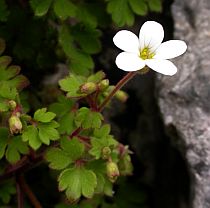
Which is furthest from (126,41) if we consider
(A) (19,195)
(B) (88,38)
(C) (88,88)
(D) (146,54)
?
(A) (19,195)

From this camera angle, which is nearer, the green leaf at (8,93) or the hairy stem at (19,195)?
the green leaf at (8,93)

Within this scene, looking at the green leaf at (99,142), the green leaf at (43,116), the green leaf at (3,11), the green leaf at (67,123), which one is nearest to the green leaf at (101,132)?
the green leaf at (99,142)

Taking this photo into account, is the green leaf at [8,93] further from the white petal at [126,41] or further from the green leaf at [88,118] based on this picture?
the white petal at [126,41]

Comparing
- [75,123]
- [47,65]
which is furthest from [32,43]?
[75,123]

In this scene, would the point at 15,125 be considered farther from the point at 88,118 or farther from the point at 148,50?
the point at 148,50

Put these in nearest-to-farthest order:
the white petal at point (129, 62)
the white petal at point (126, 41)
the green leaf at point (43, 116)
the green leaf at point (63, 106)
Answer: the white petal at point (129, 62), the white petal at point (126, 41), the green leaf at point (43, 116), the green leaf at point (63, 106)
